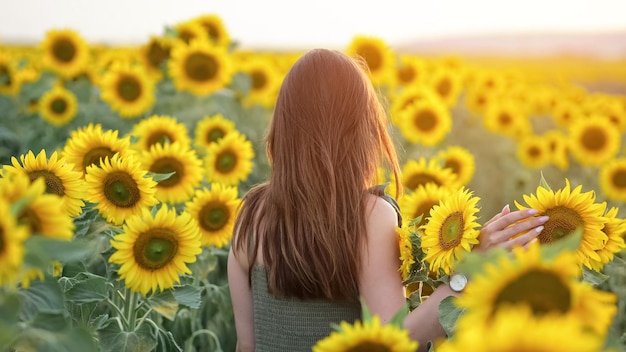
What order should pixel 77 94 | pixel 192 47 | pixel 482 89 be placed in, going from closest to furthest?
pixel 192 47 < pixel 77 94 < pixel 482 89

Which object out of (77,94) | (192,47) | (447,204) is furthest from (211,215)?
(77,94)

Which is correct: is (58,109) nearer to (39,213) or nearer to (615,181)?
(615,181)

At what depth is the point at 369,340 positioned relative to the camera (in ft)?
4.58

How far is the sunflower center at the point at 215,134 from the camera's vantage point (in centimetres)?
486

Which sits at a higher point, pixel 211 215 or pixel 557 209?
pixel 557 209

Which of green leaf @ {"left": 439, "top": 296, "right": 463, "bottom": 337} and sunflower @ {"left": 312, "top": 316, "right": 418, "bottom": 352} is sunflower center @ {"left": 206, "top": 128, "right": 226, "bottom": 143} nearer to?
green leaf @ {"left": 439, "top": 296, "right": 463, "bottom": 337}

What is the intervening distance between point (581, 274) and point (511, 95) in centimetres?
720

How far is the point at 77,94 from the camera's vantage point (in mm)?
6648

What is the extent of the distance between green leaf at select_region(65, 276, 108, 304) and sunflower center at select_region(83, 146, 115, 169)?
809mm

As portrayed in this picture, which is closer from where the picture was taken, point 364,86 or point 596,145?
point 364,86

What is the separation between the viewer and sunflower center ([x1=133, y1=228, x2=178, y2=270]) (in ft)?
7.76

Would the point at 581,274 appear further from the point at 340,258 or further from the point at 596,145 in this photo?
the point at 596,145

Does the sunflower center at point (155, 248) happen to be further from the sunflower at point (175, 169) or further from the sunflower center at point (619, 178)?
the sunflower center at point (619, 178)

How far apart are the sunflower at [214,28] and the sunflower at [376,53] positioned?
1009mm
